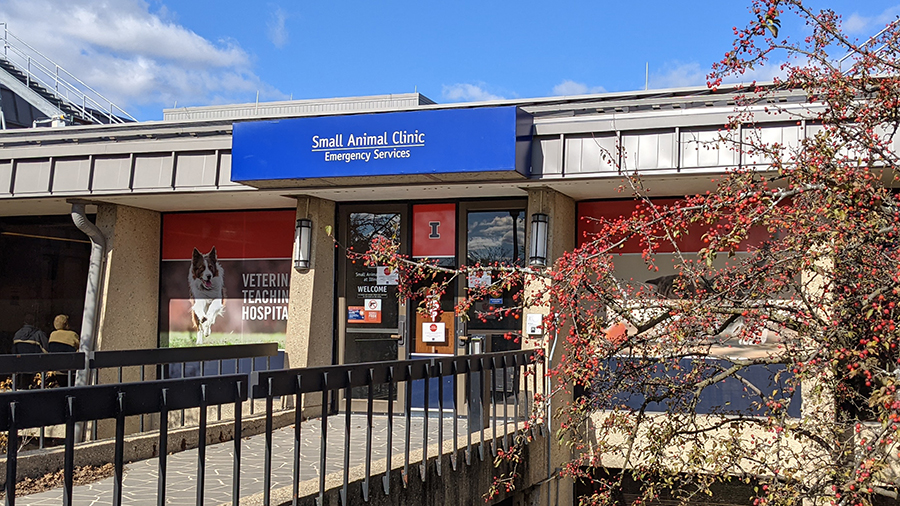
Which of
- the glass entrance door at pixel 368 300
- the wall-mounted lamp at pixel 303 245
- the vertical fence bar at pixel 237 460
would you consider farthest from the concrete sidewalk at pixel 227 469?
the wall-mounted lamp at pixel 303 245

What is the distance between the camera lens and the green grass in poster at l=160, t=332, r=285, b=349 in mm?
13211

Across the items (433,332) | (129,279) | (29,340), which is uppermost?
(129,279)

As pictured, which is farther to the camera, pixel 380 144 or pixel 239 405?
pixel 380 144

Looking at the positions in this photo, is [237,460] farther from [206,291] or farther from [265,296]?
[206,291]

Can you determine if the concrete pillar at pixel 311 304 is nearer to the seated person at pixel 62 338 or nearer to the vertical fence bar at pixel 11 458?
the seated person at pixel 62 338

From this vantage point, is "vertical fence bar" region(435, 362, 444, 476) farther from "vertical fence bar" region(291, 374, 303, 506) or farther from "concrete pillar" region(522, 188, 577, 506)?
"concrete pillar" region(522, 188, 577, 506)

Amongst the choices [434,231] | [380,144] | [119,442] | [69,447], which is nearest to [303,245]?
[434,231]

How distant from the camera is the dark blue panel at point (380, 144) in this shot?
32.9ft

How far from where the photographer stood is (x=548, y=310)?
10.9 meters

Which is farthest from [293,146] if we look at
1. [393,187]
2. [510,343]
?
[510,343]

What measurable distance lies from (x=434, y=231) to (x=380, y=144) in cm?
214

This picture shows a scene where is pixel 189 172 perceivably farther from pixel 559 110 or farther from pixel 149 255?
pixel 559 110

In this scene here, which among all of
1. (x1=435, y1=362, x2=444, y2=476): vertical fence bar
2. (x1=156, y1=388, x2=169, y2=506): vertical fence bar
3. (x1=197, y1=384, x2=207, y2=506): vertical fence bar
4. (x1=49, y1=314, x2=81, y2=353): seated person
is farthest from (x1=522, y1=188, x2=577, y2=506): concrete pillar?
(x1=49, y1=314, x2=81, y2=353): seated person

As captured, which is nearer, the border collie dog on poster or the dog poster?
the dog poster
